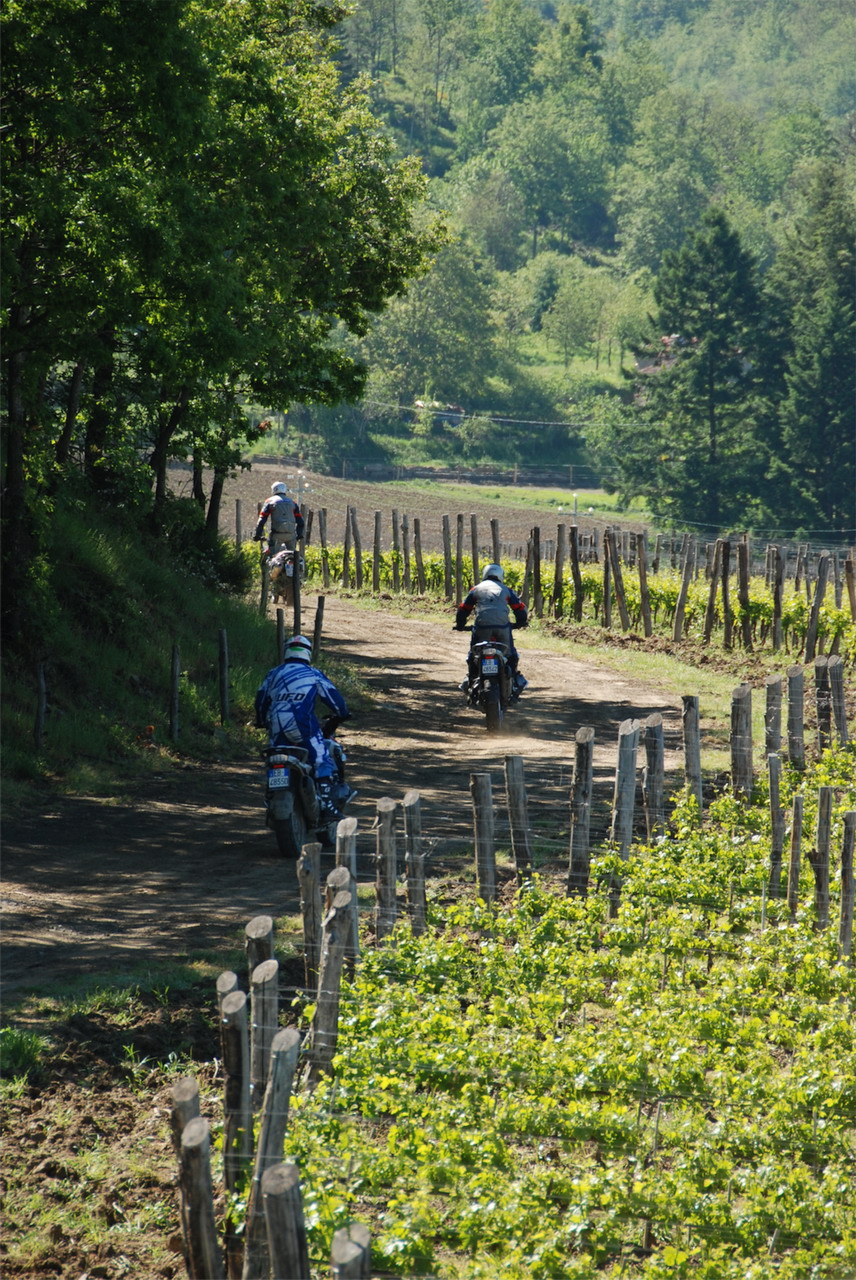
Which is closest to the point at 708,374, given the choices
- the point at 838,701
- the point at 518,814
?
the point at 838,701

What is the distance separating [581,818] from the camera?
9.39 m

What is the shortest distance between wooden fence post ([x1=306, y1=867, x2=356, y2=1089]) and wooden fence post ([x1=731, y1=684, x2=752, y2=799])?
18.9 ft

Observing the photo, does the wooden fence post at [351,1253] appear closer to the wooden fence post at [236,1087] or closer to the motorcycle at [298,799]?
the wooden fence post at [236,1087]

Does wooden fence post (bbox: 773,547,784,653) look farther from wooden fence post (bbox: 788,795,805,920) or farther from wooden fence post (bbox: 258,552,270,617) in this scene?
wooden fence post (bbox: 788,795,805,920)

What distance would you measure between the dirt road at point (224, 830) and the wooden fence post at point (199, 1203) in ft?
11.6

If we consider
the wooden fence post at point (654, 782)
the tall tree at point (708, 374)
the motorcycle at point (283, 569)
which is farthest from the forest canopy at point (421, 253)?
the wooden fence post at point (654, 782)

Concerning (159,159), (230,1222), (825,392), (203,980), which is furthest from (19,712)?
(825,392)

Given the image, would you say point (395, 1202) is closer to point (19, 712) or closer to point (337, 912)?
point (337, 912)

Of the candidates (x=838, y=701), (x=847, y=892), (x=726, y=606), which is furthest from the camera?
(x=726, y=606)

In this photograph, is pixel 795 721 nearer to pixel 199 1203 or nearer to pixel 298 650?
pixel 298 650

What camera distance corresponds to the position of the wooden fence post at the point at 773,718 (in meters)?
12.1

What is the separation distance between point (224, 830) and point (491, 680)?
4579 millimetres

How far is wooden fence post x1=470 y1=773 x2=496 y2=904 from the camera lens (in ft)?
29.6

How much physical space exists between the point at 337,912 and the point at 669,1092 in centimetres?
175
